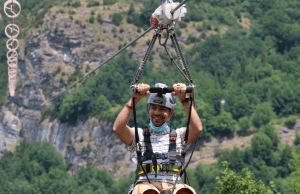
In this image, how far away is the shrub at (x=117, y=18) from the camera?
165 m

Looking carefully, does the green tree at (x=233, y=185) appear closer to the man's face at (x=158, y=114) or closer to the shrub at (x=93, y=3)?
the man's face at (x=158, y=114)

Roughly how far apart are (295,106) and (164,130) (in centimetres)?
13267

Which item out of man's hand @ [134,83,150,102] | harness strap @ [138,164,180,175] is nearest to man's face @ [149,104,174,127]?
harness strap @ [138,164,180,175]

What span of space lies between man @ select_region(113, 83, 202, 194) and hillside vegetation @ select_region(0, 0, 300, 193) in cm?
10033

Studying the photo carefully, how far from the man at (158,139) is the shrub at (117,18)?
155 m

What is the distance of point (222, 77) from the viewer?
15975 cm

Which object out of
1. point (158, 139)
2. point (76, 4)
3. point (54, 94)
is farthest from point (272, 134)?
point (158, 139)

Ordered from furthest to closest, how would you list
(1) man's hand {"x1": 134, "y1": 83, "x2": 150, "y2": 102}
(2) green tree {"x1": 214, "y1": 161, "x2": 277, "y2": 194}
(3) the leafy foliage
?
(3) the leafy foliage → (2) green tree {"x1": 214, "y1": 161, "x2": 277, "y2": 194} → (1) man's hand {"x1": 134, "y1": 83, "x2": 150, "y2": 102}

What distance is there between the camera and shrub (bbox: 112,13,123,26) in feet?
542

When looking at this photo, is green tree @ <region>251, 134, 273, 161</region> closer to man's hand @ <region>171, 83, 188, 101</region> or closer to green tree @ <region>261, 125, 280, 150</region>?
green tree @ <region>261, 125, 280, 150</region>

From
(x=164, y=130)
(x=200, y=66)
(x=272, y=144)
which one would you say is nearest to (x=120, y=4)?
(x=200, y=66)

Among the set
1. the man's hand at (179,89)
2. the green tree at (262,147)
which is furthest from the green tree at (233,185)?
the green tree at (262,147)

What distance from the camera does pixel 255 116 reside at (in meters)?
136

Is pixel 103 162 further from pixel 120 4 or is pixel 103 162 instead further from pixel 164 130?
pixel 164 130
